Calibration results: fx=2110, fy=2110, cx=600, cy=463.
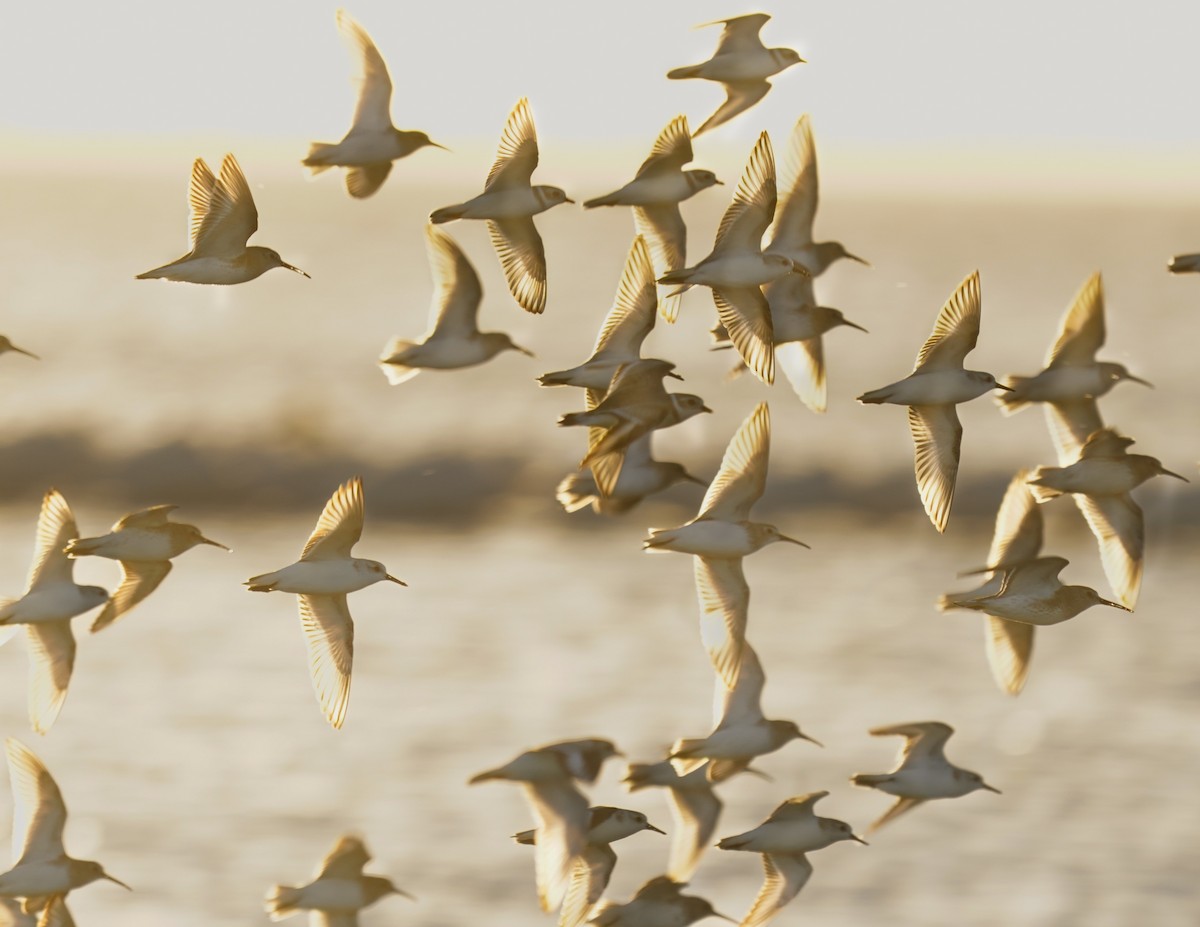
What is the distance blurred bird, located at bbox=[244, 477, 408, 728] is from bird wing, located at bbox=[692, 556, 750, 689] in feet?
4.79

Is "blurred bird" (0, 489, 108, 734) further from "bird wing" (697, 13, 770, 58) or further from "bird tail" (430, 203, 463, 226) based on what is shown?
"bird wing" (697, 13, 770, 58)

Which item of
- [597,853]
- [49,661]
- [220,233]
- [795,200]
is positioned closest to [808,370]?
[795,200]

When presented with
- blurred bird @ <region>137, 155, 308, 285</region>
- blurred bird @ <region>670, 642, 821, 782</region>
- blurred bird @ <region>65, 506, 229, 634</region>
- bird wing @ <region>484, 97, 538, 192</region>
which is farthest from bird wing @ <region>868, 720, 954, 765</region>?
blurred bird @ <region>137, 155, 308, 285</region>

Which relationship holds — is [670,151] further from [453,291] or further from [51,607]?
[51,607]

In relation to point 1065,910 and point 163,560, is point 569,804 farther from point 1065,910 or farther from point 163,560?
point 1065,910

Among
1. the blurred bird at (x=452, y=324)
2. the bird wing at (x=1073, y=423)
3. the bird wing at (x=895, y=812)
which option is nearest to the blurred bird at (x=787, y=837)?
the bird wing at (x=895, y=812)

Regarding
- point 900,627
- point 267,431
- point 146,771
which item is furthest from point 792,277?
point 267,431

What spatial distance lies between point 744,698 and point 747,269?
209cm

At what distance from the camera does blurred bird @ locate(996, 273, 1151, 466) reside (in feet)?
31.8

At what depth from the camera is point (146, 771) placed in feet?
51.7

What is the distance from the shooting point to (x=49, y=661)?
9.18 m

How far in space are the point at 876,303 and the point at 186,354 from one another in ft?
90.5

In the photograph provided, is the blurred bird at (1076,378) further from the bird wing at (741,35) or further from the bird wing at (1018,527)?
the bird wing at (741,35)

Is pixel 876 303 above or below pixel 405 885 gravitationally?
below
